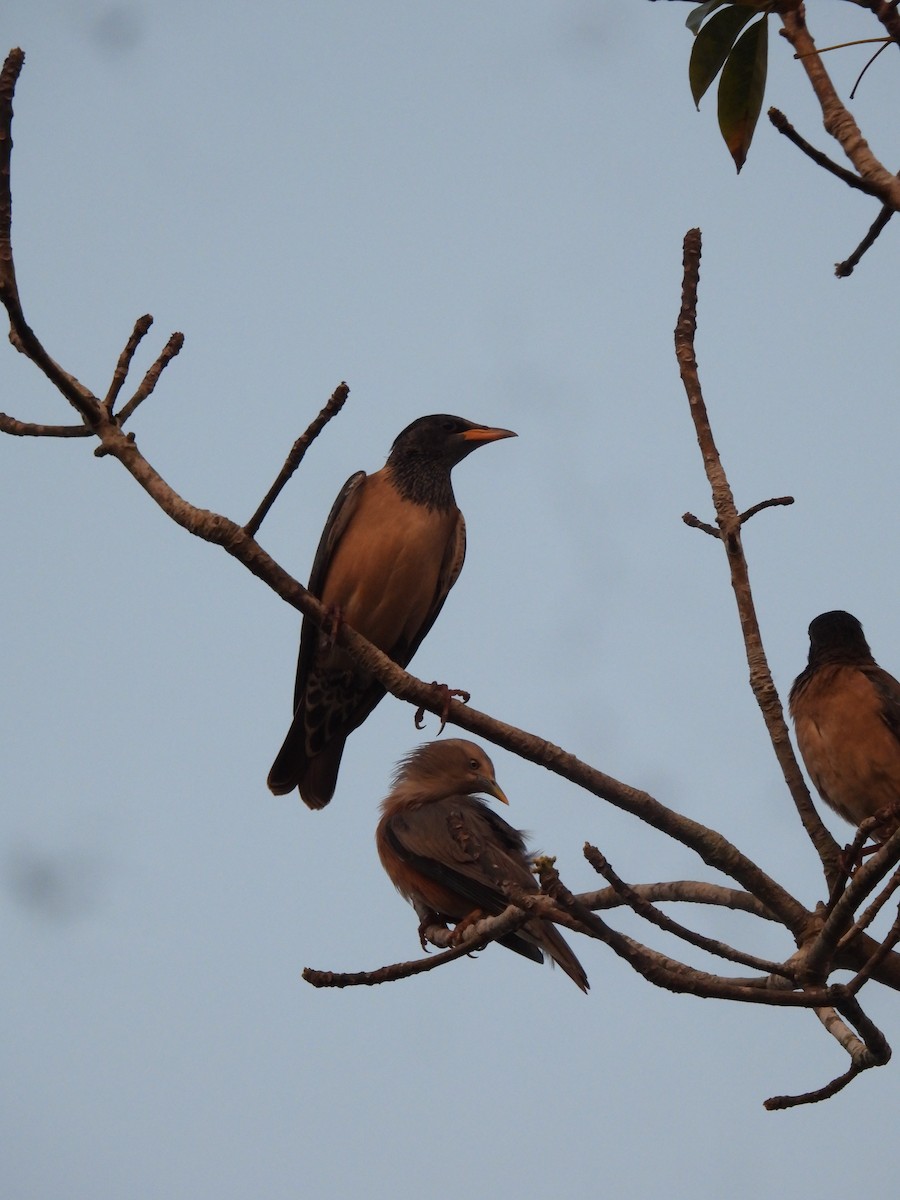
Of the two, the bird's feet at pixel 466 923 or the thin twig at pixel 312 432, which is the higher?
the thin twig at pixel 312 432

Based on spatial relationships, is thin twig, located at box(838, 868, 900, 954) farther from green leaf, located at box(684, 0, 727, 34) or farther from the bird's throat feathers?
the bird's throat feathers

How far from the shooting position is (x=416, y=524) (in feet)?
20.5

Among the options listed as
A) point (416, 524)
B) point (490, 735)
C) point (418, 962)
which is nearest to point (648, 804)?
point (490, 735)

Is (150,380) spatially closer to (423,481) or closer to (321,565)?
(321,565)

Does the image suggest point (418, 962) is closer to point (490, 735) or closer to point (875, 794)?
point (490, 735)

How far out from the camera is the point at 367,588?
609cm

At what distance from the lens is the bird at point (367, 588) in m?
6.14

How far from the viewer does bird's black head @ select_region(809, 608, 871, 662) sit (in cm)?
622

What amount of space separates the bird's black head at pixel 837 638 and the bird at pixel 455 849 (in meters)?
1.65

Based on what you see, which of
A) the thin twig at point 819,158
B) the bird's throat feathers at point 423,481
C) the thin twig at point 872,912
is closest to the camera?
the thin twig at point 819,158

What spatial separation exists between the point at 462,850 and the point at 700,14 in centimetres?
294

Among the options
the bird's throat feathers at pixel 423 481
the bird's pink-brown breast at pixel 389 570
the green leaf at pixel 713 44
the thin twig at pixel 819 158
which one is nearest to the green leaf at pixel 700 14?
the green leaf at pixel 713 44

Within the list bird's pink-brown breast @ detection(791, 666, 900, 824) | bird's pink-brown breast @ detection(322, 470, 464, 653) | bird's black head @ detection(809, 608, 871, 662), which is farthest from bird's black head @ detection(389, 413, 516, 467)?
bird's pink-brown breast @ detection(791, 666, 900, 824)

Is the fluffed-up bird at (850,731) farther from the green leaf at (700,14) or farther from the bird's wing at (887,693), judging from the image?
the green leaf at (700,14)
